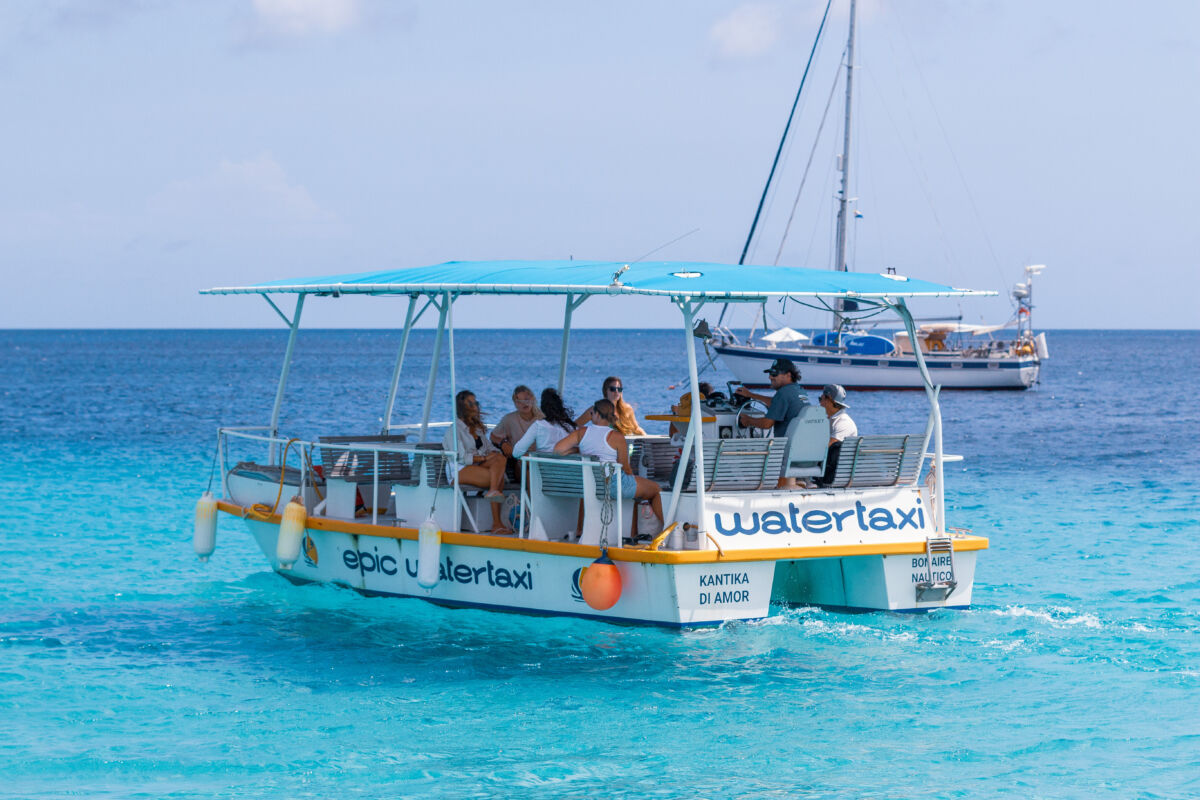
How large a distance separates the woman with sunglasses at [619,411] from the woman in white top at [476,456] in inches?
32.5

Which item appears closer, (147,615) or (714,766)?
(714,766)

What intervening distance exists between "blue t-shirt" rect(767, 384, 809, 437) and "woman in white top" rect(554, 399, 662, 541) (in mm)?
1368

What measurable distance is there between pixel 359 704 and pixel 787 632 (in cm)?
364

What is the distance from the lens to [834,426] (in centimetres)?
1145

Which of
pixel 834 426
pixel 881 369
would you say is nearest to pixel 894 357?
pixel 881 369

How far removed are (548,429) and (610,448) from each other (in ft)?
2.71

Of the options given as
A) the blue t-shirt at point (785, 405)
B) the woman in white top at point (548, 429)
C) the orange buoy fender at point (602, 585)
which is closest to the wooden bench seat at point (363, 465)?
the woman in white top at point (548, 429)

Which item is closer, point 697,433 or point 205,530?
point 697,433

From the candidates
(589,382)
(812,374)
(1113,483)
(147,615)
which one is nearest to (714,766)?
(147,615)

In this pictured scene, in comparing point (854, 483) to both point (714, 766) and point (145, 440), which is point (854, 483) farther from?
point (145, 440)

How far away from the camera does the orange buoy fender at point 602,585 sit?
9883mm

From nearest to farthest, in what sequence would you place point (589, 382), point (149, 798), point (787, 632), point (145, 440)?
point (149, 798) → point (787, 632) → point (145, 440) → point (589, 382)

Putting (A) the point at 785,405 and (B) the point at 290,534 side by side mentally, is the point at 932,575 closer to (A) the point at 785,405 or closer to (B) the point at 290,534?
(A) the point at 785,405

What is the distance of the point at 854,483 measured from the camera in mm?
10852
